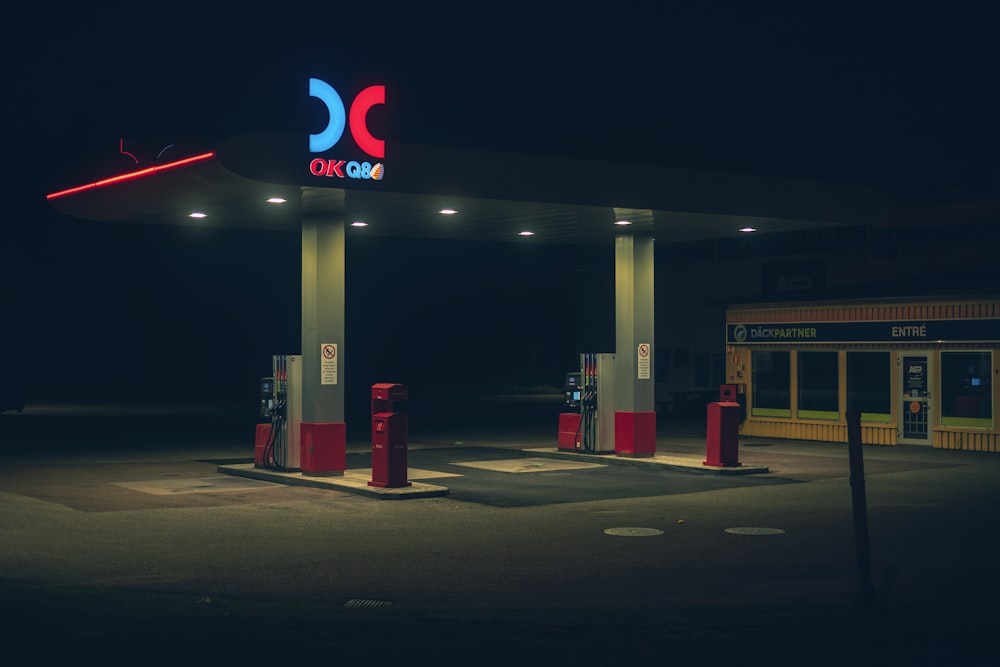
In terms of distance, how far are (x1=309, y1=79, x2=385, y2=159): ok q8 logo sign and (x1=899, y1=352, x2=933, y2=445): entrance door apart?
1427 centimetres

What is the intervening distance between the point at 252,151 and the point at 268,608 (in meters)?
7.82

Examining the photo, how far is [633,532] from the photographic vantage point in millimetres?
12930

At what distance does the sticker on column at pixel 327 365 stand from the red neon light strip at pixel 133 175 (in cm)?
357

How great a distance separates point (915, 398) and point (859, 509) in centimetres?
1824

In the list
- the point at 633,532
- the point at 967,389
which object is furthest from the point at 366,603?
the point at 967,389

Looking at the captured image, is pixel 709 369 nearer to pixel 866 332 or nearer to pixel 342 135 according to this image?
pixel 866 332

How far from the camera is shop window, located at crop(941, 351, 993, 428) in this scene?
79.9 ft

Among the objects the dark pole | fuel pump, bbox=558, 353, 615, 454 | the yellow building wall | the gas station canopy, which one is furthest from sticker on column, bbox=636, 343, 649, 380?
the dark pole

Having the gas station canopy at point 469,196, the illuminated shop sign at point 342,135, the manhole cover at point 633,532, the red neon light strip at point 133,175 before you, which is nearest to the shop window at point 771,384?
the gas station canopy at point 469,196

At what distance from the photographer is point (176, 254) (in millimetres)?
79125

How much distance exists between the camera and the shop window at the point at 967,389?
24.3 m

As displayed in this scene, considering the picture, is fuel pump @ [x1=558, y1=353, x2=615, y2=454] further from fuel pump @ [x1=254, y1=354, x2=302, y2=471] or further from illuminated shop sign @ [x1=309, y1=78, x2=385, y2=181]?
illuminated shop sign @ [x1=309, y1=78, x2=385, y2=181]

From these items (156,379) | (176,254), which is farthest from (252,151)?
(176,254)

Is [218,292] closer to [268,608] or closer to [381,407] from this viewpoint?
[381,407]
